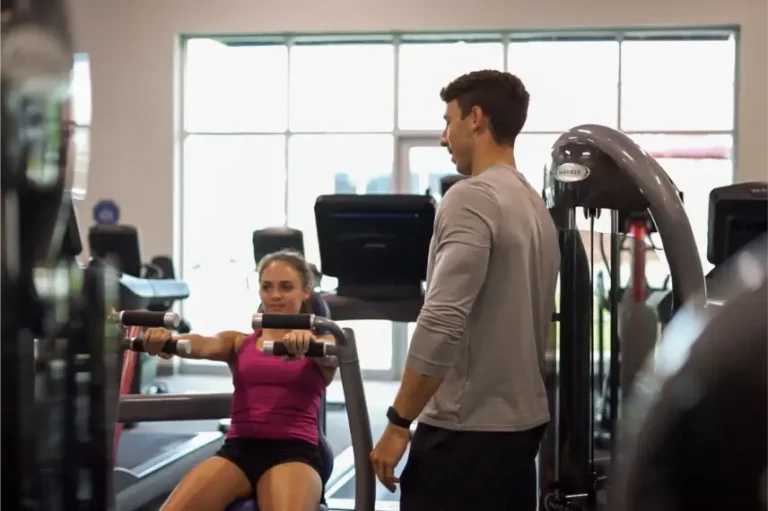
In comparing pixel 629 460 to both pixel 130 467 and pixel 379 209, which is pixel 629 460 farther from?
pixel 130 467

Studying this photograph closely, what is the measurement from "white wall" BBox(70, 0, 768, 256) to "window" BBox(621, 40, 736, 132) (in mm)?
155

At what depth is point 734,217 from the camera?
10.5 feet

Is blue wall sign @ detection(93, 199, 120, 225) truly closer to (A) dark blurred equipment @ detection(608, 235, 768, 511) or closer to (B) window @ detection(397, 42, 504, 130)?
(B) window @ detection(397, 42, 504, 130)

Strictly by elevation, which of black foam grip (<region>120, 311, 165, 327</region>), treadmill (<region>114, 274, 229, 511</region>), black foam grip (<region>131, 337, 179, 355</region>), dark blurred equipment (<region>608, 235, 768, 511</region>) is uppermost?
dark blurred equipment (<region>608, 235, 768, 511</region>)

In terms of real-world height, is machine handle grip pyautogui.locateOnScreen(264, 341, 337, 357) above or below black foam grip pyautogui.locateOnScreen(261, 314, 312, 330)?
below

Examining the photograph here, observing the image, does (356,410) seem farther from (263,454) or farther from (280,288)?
(280,288)

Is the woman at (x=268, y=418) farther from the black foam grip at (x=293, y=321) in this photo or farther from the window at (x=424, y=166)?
the window at (x=424, y=166)

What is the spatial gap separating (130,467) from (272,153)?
14.0 feet

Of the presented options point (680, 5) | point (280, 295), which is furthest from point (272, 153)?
point (280, 295)

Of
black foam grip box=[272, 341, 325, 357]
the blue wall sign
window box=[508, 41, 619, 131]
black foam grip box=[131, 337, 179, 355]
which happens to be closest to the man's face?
black foam grip box=[272, 341, 325, 357]

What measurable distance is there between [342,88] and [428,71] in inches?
31.9

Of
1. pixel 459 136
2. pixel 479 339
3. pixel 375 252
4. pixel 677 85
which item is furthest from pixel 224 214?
pixel 479 339

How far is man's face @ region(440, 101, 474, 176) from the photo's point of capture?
1.94 meters

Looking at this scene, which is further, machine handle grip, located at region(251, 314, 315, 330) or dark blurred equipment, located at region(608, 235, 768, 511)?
machine handle grip, located at region(251, 314, 315, 330)
